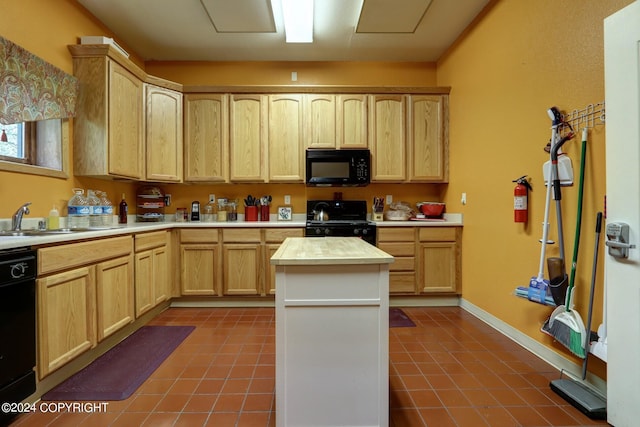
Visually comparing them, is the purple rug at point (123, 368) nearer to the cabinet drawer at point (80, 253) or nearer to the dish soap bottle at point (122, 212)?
the cabinet drawer at point (80, 253)

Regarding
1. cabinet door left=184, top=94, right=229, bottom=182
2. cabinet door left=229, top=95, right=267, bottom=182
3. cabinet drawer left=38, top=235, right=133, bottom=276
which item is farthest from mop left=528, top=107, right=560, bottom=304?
cabinet door left=184, top=94, right=229, bottom=182

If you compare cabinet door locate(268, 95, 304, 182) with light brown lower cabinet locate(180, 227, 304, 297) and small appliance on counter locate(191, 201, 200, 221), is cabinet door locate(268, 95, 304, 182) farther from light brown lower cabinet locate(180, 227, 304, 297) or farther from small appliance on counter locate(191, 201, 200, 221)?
small appliance on counter locate(191, 201, 200, 221)

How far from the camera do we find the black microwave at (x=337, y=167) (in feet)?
11.9

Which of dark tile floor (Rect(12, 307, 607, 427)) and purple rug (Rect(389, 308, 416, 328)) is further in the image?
purple rug (Rect(389, 308, 416, 328))

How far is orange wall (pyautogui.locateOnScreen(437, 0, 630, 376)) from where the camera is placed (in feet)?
6.07

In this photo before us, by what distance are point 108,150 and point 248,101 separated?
1.55 metres

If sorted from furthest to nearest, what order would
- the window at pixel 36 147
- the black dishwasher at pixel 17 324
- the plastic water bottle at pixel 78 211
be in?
1. the plastic water bottle at pixel 78 211
2. the window at pixel 36 147
3. the black dishwasher at pixel 17 324

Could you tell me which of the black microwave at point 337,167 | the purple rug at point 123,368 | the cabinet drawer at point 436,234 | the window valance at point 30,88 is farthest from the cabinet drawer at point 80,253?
the cabinet drawer at point 436,234

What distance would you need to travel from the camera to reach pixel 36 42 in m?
2.36

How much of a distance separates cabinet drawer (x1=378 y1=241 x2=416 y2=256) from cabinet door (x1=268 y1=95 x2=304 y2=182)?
123cm

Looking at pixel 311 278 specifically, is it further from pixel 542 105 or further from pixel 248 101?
pixel 248 101

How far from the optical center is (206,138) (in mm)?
3658

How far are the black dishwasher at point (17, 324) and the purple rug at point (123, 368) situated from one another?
9.7 inches

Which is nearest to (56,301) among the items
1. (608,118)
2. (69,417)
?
(69,417)
